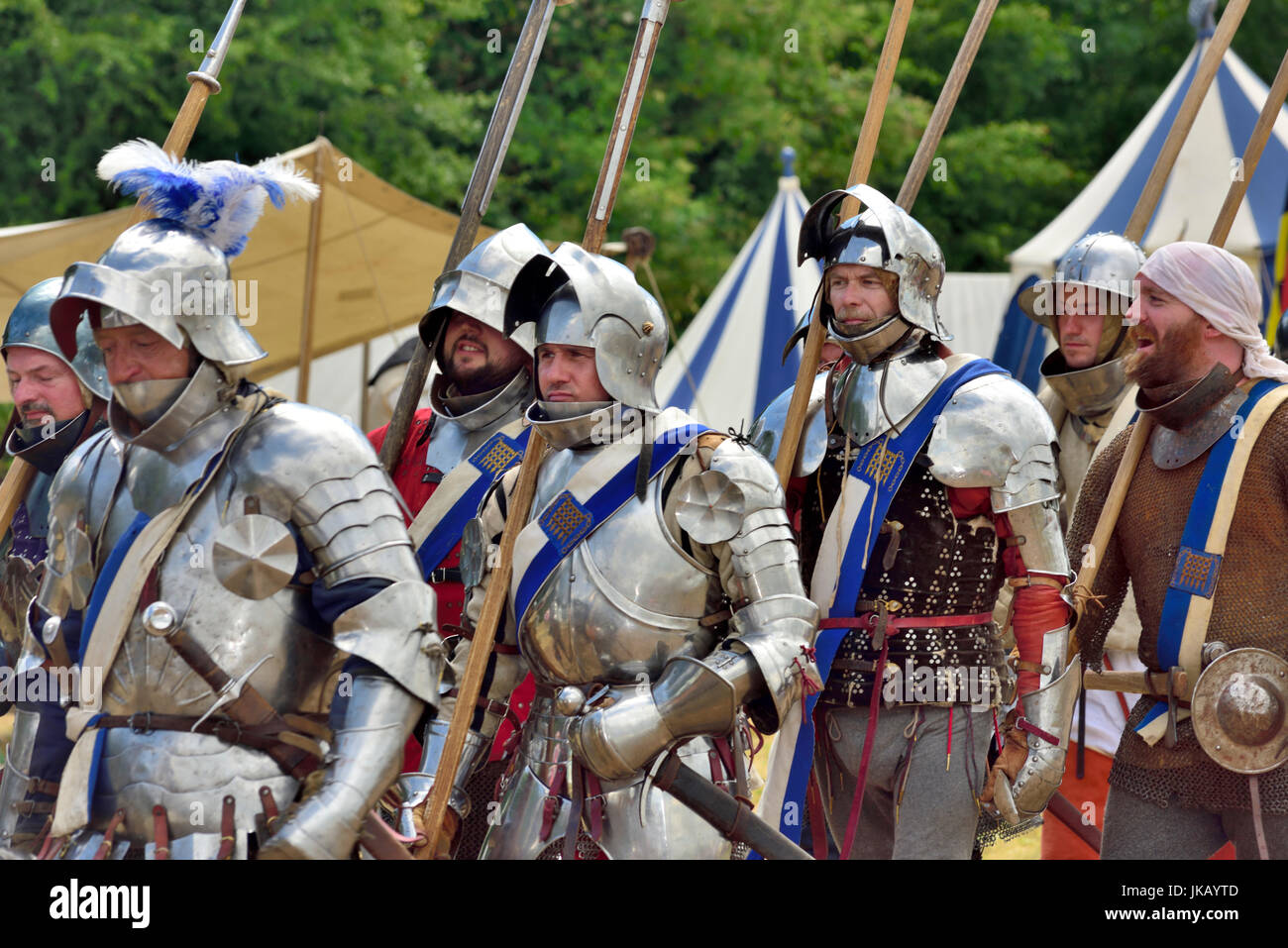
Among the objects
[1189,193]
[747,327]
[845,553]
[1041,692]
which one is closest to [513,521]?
[845,553]

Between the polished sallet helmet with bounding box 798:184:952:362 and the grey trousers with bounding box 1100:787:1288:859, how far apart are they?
1.35m

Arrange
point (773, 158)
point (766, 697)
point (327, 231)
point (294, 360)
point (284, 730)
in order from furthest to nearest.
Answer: point (773, 158), point (294, 360), point (327, 231), point (766, 697), point (284, 730)

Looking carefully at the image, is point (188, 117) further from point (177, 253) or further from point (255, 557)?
point (255, 557)

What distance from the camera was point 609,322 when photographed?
13.1ft

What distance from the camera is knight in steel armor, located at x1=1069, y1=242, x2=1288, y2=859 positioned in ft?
13.2

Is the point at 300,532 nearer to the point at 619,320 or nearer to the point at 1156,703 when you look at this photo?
the point at 619,320

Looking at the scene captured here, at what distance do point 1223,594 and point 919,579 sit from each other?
2.50ft

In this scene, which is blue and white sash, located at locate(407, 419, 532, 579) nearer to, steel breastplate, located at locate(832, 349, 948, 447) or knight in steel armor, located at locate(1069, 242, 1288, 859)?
steel breastplate, located at locate(832, 349, 948, 447)

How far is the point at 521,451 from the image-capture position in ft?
16.3

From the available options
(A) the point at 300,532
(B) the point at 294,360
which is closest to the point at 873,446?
(A) the point at 300,532

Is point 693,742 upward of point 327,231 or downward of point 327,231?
downward

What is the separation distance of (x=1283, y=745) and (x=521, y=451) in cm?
225

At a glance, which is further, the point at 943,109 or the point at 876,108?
the point at 943,109

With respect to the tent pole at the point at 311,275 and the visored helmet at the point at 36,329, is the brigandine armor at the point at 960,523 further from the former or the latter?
the tent pole at the point at 311,275
